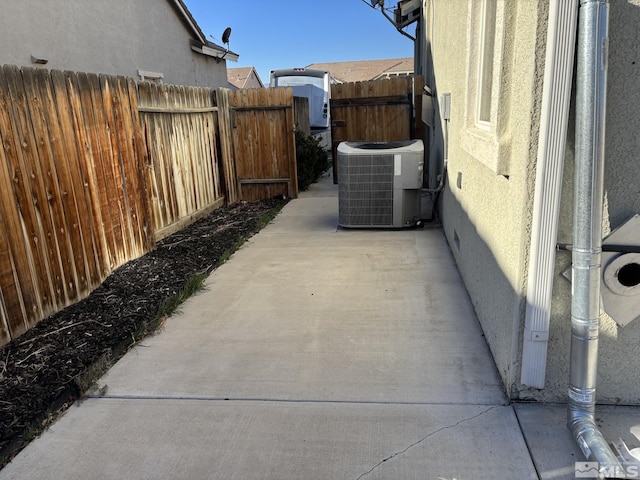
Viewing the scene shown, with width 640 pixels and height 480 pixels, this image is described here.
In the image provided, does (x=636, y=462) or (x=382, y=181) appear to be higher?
(x=382, y=181)

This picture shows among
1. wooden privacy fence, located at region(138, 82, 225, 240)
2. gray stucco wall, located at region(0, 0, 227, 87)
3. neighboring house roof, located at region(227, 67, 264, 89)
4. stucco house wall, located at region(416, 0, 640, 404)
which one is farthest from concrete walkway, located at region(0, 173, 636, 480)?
neighboring house roof, located at region(227, 67, 264, 89)

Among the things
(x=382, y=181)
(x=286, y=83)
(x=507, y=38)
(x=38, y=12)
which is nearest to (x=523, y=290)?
(x=507, y=38)

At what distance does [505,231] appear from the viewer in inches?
115

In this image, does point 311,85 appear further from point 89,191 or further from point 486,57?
point 486,57

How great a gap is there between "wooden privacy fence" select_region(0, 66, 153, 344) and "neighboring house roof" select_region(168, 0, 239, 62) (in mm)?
7908

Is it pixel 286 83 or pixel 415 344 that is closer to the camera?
pixel 415 344

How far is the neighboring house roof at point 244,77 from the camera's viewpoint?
40281 mm

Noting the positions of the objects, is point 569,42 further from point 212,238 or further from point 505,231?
point 212,238

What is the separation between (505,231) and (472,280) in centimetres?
126

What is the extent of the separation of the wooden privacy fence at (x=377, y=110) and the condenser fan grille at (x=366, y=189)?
3.37 m

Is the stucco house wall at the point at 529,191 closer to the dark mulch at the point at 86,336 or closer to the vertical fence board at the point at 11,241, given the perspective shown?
the dark mulch at the point at 86,336

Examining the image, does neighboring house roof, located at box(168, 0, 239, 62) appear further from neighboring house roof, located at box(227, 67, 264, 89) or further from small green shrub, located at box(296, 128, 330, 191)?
neighboring house roof, located at box(227, 67, 264, 89)

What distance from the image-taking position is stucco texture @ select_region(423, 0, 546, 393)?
2451 millimetres

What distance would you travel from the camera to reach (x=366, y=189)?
6582 millimetres
